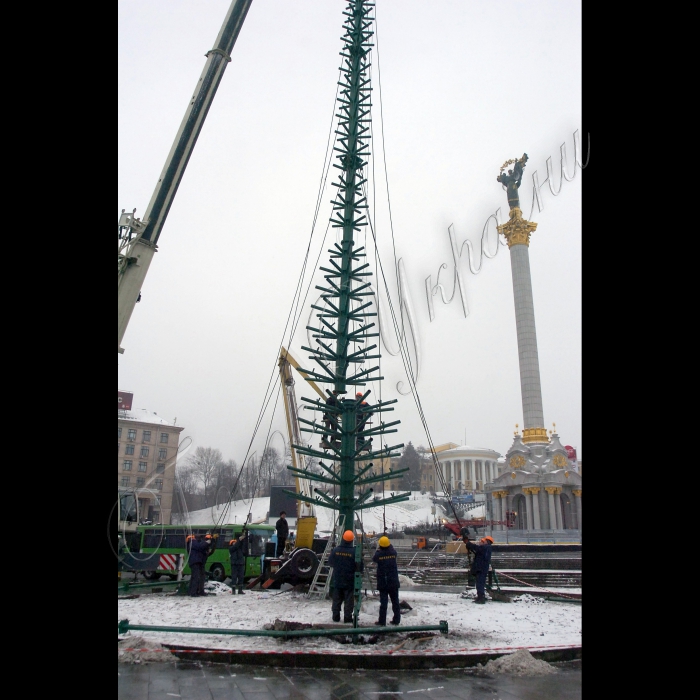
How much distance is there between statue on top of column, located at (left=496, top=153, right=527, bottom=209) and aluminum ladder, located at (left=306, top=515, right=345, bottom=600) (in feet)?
152

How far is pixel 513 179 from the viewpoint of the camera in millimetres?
54781

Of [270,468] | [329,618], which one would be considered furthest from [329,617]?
[270,468]

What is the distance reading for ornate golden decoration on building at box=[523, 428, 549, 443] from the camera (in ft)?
158

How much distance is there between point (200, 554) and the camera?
46.0 feet

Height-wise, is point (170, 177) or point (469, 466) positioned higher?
point (170, 177)

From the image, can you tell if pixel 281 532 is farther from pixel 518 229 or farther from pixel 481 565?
pixel 518 229

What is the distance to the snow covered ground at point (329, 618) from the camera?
8.73 metres

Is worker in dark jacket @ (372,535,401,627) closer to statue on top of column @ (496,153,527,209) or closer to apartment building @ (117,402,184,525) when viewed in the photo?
statue on top of column @ (496,153,527,209)

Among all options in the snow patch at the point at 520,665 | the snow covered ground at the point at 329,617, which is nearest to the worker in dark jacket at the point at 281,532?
the snow covered ground at the point at 329,617

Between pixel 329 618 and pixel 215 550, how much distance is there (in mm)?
10084

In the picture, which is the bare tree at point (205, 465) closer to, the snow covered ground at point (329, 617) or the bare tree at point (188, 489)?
the bare tree at point (188, 489)
